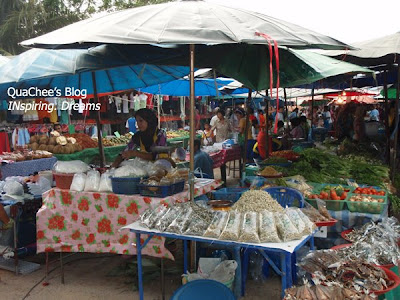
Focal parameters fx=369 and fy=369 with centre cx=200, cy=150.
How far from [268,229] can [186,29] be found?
1639 mm

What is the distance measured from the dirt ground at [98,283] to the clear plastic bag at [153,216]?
111cm

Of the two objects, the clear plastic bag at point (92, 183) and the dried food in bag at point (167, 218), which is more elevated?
the clear plastic bag at point (92, 183)

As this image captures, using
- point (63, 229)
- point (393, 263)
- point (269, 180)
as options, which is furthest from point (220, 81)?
point (393, 263)

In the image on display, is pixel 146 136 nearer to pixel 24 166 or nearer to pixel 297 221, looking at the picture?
pixel 297 221

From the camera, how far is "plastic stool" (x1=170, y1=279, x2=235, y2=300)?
2916mm

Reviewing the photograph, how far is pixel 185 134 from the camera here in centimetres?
1512

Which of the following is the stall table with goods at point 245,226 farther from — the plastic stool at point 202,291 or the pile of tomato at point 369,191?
the pile of tomato at point 369,191

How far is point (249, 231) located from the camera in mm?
2799

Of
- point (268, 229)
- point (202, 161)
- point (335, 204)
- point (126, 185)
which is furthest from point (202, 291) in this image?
point (202, 161)

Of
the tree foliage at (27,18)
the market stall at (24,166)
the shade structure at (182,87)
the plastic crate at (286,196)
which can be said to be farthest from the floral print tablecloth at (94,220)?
the tree foliage at (27,18)

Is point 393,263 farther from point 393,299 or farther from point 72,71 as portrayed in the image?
point 72,71

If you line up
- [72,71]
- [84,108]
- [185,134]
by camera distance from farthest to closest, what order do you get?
[185,134] → [84,108] → [72,71]

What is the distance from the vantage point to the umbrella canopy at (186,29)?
2.70 m

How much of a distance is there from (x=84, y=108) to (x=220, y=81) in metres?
6.18
